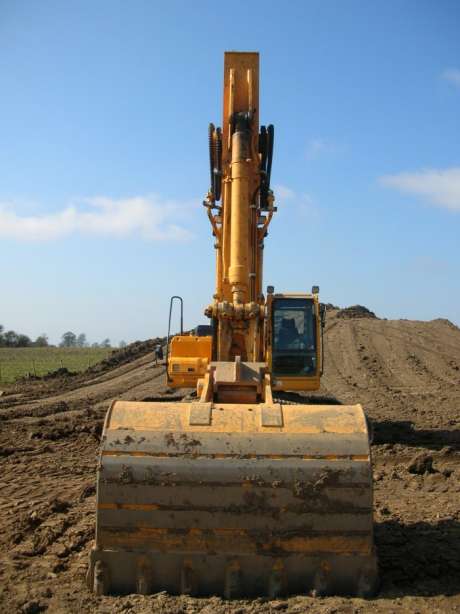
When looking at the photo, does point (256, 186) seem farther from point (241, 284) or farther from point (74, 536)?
point (74, 536)

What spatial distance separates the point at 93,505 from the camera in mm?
7148

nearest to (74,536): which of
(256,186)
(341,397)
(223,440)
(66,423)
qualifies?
(223,440)

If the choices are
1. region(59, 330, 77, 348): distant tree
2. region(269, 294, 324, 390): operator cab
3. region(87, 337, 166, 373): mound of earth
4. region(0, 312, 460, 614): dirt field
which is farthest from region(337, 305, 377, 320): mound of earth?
region(59, 330, 77, 348): distant tree

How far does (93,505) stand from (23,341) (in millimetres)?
76258

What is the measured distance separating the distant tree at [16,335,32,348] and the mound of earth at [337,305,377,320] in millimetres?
47466

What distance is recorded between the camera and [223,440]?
193 inches

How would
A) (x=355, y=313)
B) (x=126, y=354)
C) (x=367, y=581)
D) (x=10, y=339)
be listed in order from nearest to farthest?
1. (x=367, y=581)
2. (x=126, y=354)
3. (x=355, y=313)
4. (x=10, y=339)

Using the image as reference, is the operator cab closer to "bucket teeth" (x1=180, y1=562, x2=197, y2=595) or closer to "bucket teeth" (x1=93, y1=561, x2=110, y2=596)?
"bucket teeth" (x1=180, y1=562, x2=197, y2=595)

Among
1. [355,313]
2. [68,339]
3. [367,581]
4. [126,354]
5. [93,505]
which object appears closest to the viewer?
[367,581]

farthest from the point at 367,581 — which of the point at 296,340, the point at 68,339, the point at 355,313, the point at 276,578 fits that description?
the point at 68,339

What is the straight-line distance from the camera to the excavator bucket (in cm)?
472

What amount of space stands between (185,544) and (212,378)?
2.23 metres

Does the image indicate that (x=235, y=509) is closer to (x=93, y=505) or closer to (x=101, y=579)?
(x=101, y=579)

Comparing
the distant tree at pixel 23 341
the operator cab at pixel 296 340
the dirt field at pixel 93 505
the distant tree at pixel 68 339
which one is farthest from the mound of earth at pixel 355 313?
the distant tree at pixel 68 339
